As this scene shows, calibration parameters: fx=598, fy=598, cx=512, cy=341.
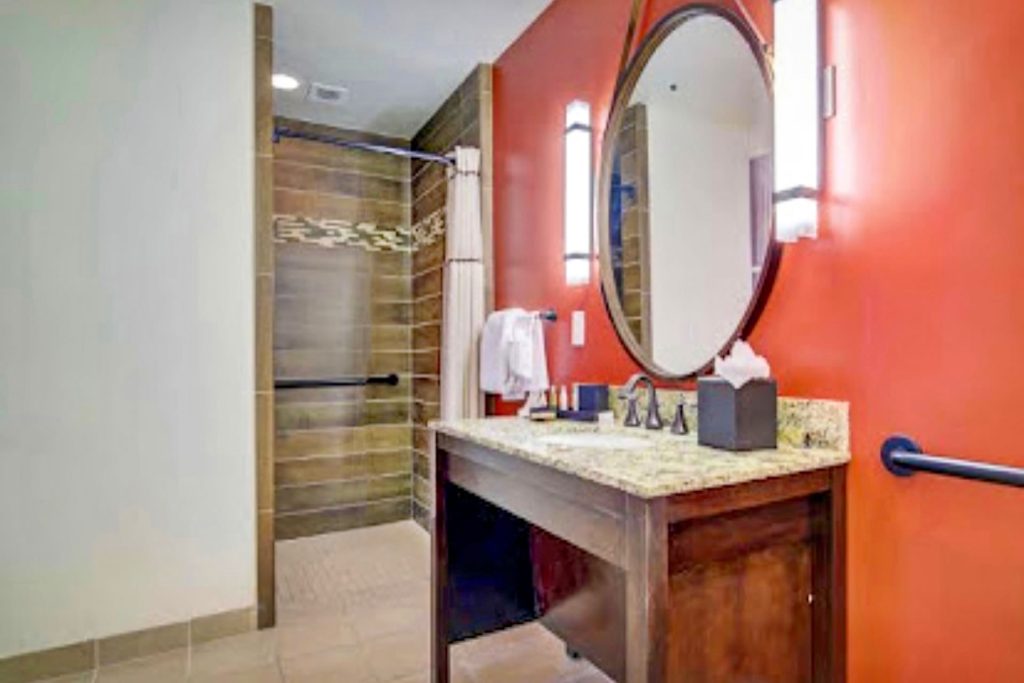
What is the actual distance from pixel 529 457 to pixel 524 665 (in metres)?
1.10

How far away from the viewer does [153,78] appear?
86.9 inches

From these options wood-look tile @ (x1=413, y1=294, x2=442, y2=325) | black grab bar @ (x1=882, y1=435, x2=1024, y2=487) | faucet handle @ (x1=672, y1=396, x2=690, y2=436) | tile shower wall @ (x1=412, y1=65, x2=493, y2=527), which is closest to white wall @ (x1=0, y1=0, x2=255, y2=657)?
tile shower wall @ (x1=412, y1=65, x2=493, y2=527)

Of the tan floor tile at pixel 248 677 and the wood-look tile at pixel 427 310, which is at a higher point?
the wood-look tile at pixel 427 310

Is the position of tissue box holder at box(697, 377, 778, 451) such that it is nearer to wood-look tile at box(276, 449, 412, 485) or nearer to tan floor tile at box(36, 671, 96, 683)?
tan floor tile at box(36, 671, 96, 683)

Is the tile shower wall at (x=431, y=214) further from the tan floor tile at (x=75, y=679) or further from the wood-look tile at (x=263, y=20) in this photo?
the tan floor tile at (x=75, y=679)

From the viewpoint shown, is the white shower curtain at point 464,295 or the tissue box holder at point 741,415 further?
the white shower curtain at point 464,295

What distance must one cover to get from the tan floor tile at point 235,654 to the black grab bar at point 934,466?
2.03m

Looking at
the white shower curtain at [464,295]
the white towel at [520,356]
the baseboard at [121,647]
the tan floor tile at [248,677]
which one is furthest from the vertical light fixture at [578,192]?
the baseboard at [121,647]

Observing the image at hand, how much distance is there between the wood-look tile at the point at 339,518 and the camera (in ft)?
11.5

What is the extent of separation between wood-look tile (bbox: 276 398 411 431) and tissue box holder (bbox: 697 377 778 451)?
2.74 m

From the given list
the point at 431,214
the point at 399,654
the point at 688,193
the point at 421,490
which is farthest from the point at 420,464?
the point at 688,193

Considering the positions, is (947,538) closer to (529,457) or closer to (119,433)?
(529,457)

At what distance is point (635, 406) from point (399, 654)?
1234mm

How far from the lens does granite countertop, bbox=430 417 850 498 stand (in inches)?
42.7
